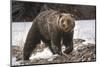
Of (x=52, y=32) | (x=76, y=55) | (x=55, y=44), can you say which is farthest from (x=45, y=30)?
(x=76, y=55)

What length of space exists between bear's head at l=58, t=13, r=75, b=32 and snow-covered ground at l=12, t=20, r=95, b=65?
0.22 ft

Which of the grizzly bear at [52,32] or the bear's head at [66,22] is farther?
the bear's head at [66,22]

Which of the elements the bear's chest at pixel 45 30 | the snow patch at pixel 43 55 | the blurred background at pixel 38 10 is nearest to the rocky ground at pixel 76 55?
the snow patch at pixel 43 55

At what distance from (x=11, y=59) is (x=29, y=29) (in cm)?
43

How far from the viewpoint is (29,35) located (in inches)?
91.5

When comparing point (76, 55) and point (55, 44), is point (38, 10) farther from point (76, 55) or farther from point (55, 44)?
point (76, 55)

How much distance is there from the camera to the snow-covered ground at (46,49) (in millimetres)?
2268

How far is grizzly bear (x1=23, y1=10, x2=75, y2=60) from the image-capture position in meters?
2.34

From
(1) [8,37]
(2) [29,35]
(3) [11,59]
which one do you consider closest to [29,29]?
(2) [29,35]

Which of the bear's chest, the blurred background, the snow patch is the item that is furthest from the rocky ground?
the blurred background

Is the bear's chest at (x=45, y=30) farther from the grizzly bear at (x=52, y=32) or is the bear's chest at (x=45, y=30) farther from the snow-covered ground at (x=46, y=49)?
the snow-covered ground at (x=46, y=49)

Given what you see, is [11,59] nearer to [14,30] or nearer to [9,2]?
[14,30]

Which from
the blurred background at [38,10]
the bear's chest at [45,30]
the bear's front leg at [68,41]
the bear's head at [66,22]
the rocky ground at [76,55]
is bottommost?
the rocky ground at [76,55]

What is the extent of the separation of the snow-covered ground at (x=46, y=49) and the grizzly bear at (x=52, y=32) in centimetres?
6
